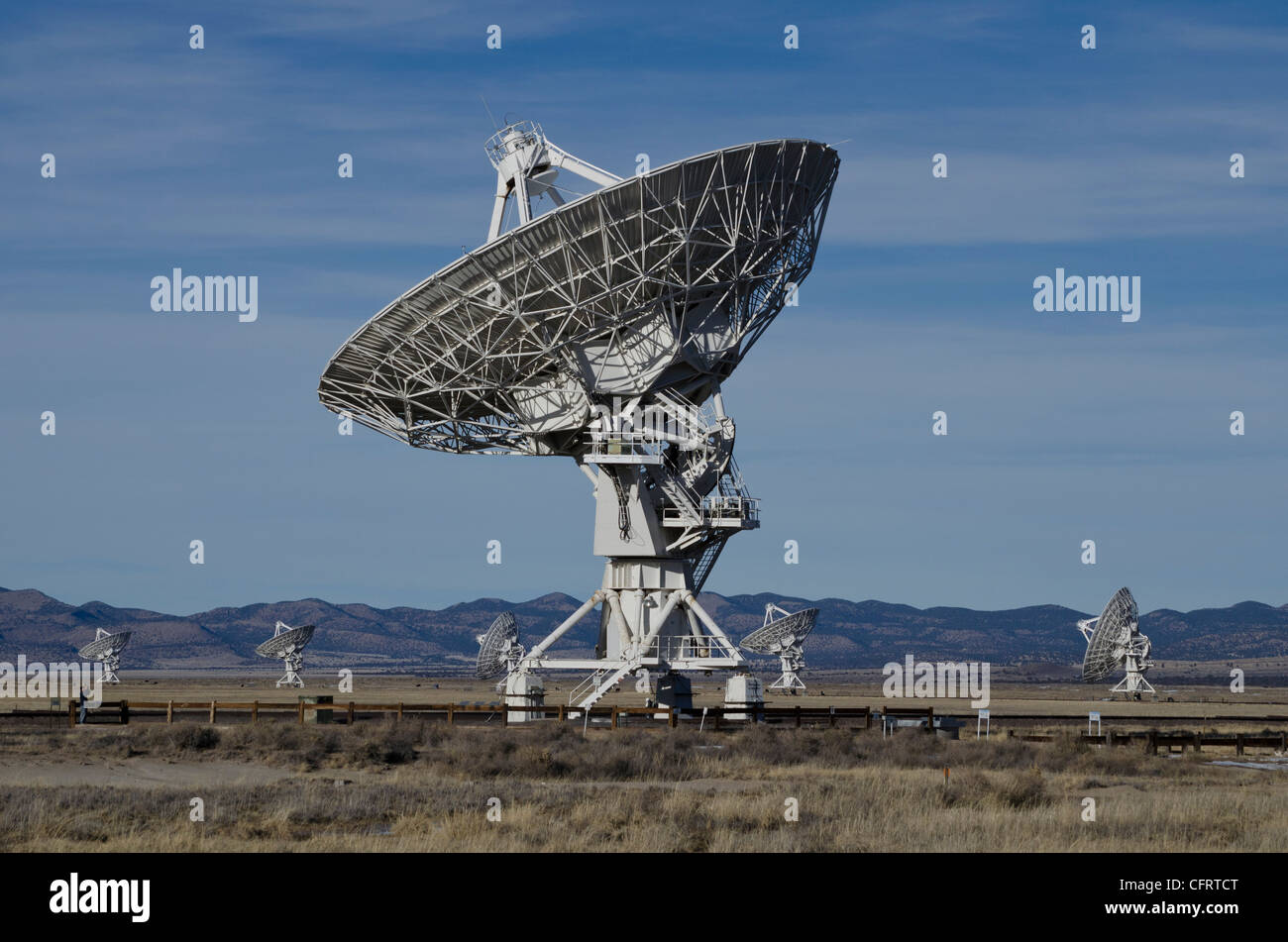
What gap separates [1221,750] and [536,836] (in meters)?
27.9

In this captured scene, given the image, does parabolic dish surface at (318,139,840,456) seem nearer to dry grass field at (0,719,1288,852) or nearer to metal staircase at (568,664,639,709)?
metal staircase at (568,664,639,709)

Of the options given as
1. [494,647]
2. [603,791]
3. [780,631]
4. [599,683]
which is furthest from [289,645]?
[603,791]

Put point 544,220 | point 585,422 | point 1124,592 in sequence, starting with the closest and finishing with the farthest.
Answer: point 544,220 < point 585,422 < point 1124,592

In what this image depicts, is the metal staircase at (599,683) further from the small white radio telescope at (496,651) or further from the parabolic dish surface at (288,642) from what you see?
the parabolic dish surface at (288,642)

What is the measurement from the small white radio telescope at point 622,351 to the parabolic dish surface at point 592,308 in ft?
0.19

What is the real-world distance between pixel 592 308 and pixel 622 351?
2254mm

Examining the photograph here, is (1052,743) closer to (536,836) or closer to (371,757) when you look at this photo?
(371,757)

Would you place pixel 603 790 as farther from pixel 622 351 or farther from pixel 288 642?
pixel 288 642

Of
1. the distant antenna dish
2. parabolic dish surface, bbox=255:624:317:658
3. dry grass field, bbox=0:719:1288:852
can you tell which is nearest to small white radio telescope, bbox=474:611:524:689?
the distant antenna dish

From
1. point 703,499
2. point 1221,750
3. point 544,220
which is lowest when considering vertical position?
point 1221,750

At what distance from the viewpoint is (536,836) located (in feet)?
68.2
